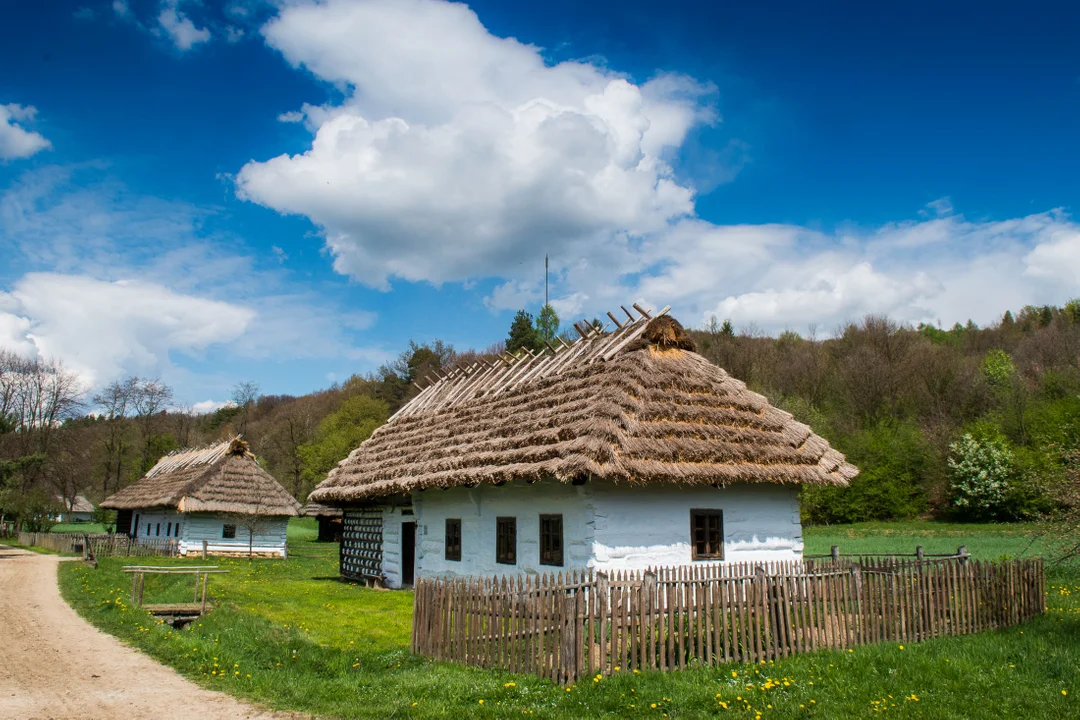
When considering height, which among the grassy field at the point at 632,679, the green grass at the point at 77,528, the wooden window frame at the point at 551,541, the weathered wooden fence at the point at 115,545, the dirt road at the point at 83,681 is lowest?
Result: the green grass at the point at 77,528

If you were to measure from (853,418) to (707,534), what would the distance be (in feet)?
135

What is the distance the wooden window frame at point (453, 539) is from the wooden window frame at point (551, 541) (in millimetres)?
3399

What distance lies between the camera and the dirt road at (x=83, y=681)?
23.6ft

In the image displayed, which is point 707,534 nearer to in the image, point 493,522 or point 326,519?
point 493,522

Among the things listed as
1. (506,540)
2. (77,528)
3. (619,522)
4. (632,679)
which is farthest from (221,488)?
(77,528)

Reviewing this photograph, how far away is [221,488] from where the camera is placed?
108ft

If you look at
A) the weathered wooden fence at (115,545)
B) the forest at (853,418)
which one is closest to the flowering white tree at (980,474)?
the forest at (853,418)

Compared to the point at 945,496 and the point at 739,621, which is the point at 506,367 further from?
the point at 945,496

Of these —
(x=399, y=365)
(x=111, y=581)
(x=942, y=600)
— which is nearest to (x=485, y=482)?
(x=942, y=600)

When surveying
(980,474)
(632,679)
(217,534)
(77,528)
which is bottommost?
(77,528)

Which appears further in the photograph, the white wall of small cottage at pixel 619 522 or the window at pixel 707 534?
the window at pixel 707 534

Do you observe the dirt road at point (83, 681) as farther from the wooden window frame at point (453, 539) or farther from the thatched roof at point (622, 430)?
the wooden window frame at point (453, 539)

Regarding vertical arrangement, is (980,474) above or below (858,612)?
above

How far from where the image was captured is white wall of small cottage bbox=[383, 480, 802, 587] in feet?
40.8
